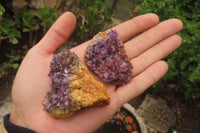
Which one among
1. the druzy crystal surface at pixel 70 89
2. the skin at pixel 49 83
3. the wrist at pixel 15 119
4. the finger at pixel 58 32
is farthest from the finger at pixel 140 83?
the wrist at pixel 15 119

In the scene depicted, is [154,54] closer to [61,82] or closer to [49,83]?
[61,82]

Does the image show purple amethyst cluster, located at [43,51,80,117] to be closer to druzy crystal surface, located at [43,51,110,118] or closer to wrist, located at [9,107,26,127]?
druzy crystal surface, located at [43,51,110,118]

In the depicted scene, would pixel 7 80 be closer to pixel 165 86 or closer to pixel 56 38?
pixel 56 38

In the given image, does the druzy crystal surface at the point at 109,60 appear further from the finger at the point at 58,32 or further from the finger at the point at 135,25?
the finger at the point at 58,32

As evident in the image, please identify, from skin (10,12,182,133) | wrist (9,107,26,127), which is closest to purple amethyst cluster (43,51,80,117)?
skin (10,12,182,133)

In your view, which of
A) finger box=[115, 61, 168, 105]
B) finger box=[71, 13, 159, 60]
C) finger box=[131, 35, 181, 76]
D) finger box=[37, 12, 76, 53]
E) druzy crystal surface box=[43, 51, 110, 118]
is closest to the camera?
druzy crystal surface box=[43, 51, 110, 118]

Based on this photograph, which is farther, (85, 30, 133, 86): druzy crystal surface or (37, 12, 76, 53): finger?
(85, 30, 133, 86): druzy crystal surface

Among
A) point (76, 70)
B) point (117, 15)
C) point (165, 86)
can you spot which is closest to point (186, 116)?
point (165, 86)
